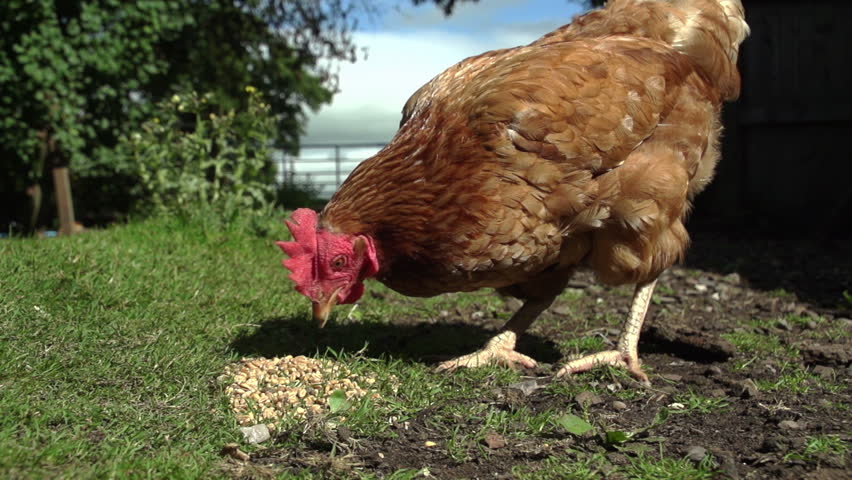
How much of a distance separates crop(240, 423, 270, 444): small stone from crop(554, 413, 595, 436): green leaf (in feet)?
3.72

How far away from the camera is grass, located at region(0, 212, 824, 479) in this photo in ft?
8.07

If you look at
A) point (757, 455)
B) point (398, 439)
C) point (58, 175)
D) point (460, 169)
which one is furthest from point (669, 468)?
point (58, 175)

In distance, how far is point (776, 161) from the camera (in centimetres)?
924

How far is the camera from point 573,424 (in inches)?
110

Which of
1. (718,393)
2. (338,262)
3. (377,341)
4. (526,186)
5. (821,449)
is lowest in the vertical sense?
(377,341)

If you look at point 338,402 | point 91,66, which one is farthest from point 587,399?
point 91,66

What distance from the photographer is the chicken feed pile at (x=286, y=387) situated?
292cm

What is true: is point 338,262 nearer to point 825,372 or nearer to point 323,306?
point 323,306

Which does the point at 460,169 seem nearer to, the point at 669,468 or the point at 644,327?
the point at 669,468

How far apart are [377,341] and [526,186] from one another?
4.69 feet

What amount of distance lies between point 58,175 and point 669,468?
8403mm

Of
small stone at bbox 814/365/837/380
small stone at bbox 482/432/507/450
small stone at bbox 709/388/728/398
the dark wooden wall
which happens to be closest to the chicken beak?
small stone at bbox 482/432/507/450

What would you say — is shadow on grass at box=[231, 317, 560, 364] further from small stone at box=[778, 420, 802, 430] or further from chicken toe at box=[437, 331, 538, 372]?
small stone at box=[778, 420, 802, 430]

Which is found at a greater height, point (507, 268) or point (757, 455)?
point (507, 268)
